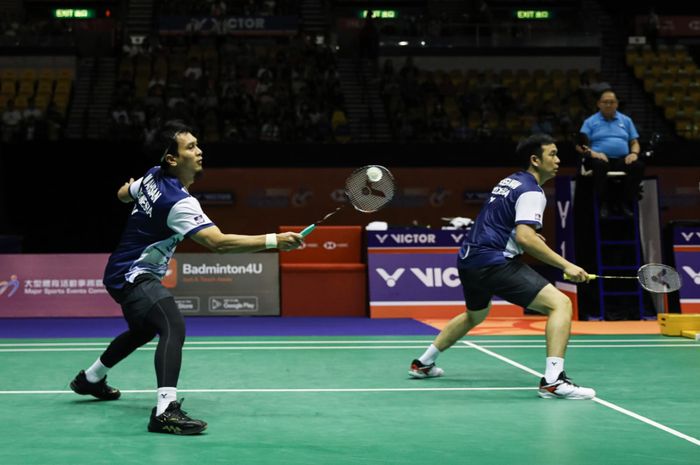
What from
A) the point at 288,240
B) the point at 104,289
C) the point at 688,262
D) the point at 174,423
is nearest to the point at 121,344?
the point at 174,423

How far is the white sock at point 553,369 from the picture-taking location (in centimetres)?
625

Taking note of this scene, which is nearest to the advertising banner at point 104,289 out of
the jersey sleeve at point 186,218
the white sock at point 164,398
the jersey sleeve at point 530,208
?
the jersey sleeve at point 530,208

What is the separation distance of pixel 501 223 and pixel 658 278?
180 centimetres

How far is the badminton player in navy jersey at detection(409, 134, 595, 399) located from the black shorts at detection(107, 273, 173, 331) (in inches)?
91.7

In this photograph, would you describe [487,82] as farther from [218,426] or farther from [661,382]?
[218,426]

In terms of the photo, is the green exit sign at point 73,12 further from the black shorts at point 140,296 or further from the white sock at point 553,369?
the white sock at point 553,369

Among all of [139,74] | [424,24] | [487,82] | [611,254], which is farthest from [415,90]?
[611,254]

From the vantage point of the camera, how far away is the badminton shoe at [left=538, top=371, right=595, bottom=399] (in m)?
6.19

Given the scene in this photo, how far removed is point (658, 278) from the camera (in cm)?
768

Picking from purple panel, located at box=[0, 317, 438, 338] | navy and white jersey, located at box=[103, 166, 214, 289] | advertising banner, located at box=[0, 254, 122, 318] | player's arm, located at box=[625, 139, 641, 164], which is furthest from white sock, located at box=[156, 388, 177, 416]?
advertising banner, located at box=[0, 254, 122, 318]

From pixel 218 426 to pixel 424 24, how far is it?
20578mm

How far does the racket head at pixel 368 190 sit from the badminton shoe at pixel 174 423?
179cm

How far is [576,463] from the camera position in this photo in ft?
14.5

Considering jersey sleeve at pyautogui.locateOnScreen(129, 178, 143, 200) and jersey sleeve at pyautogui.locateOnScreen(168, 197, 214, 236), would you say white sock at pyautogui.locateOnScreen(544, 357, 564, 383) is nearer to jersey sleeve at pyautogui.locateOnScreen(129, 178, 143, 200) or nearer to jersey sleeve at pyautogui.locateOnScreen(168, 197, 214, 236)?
jersey sleeve at pyautogui.locateOnScreen(168, 197, 214, 236)
